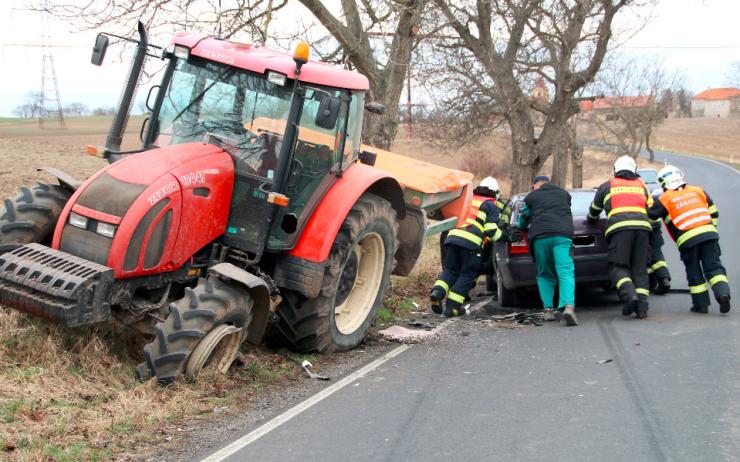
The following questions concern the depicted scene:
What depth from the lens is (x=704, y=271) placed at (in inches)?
397

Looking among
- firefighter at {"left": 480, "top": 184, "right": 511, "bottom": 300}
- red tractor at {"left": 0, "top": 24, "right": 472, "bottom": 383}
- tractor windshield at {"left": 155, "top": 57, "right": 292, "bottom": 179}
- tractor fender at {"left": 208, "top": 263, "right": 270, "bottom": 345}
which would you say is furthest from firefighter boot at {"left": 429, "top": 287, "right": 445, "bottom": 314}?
tractor windshield at {"left": 155, "top": 57, "right": 292, "bottom": 179}

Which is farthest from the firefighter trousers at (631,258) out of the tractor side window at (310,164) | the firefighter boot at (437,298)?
the tractor side window at (310,164)

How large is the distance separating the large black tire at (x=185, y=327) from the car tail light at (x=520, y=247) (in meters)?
4.92

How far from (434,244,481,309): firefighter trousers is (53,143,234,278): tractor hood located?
4356 mm

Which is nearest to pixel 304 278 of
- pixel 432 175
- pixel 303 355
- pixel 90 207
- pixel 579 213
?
pixel 303 355

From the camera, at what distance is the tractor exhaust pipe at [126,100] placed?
7.05 metres

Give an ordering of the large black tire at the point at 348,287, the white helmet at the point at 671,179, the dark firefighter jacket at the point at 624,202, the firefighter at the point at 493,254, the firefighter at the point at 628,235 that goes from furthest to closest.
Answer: the firefighter at the point at 493,254
the white helmet at the point at 671,179
the dark firefighter jacket at the point at 624,202
the firefighter at the point at 628,235
the large black tire at the point at 348,287

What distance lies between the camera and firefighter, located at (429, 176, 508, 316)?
34.3 ft

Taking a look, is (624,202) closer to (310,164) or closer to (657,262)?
(657,262)

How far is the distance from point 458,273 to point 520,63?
1571cm

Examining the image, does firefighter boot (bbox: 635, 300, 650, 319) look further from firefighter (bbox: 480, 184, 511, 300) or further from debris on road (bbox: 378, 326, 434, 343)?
debris on road (bbox: 378, 326, 434, 343)

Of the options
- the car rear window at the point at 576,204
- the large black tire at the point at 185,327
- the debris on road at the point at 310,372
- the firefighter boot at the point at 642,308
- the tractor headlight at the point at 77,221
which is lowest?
the debris on road at the point at 310,372

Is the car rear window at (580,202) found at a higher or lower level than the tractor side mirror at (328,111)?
lower

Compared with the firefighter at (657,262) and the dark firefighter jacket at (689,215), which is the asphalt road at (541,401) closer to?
the dark firefighter jacket at (689,215)
